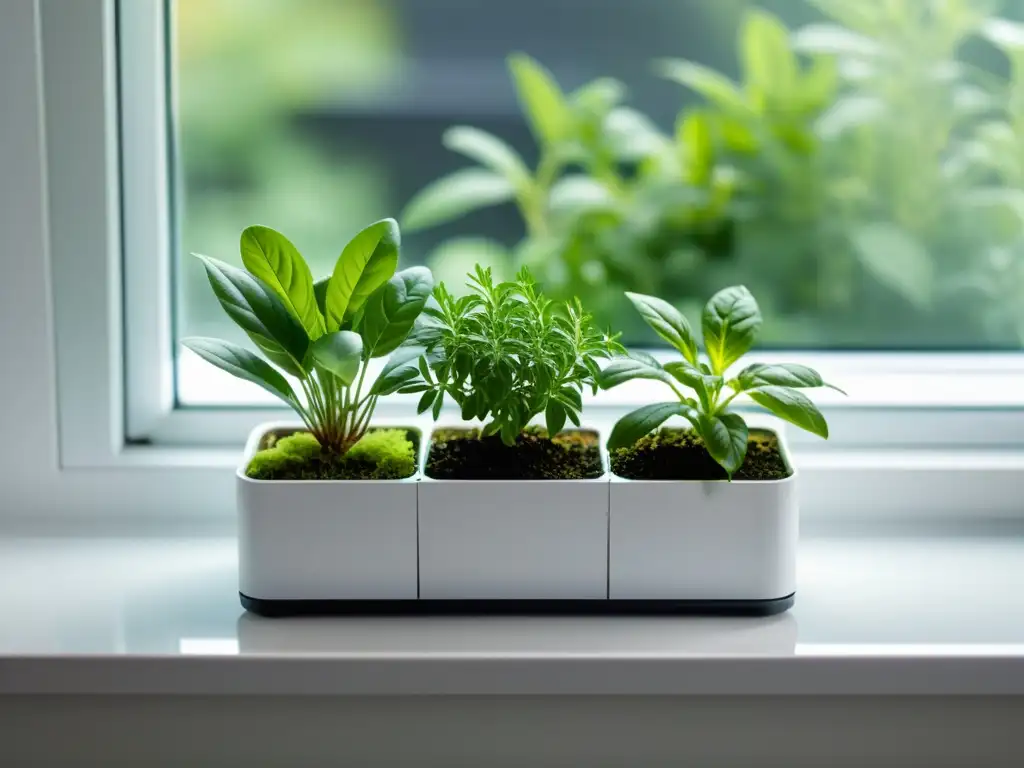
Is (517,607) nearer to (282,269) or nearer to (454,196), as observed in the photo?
(282,269)

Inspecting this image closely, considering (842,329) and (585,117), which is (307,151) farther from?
(842,329)

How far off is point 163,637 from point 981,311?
0.91 m

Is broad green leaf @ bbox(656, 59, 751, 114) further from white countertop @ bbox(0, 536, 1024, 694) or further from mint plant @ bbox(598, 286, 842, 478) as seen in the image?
white countertop @ bbox(0, 536, 1024, 694)

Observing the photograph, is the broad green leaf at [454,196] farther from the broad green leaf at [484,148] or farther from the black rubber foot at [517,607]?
the black rubber foot at [517,607]

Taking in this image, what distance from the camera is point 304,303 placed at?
2.97 feet

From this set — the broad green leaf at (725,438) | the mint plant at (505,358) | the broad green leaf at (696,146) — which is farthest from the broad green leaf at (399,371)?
the broad green leaf at (696,146)

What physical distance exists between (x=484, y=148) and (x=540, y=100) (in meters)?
0.08

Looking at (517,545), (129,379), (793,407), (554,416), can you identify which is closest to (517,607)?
(517,545)

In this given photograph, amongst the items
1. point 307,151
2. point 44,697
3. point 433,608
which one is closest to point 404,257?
point 307,151

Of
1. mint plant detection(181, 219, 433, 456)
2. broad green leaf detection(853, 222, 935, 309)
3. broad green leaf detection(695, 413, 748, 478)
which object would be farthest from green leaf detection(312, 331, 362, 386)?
broad green leaf detection(853, 222, 935, 309)

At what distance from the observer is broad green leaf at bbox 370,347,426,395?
880mm

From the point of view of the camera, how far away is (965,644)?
2.88 ft

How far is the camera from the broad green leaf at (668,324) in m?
0.94

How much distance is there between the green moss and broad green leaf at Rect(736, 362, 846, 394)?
0.88 feet
